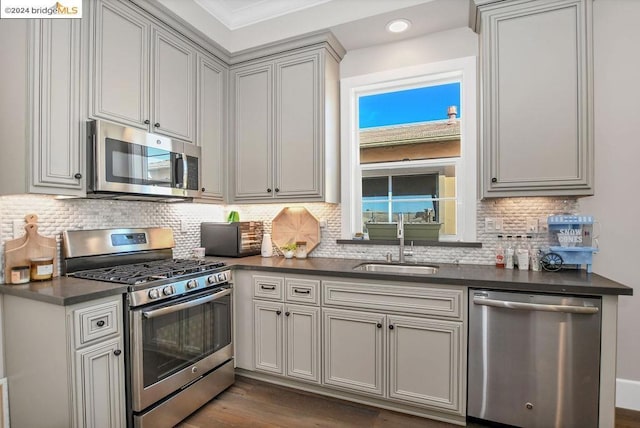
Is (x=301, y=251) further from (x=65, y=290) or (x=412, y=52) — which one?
(x=412, y=52)

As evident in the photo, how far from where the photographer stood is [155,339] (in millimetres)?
1945

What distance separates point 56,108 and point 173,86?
87cm

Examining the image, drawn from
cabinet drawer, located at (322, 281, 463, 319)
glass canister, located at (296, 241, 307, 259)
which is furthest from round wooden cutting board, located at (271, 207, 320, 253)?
cabinet drawer, located at (322, 281, 463, 319)

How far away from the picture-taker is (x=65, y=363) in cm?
159

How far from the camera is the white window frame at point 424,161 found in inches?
103

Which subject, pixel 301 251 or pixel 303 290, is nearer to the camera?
pixel 303 290

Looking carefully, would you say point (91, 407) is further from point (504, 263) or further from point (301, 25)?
point (301, 25)

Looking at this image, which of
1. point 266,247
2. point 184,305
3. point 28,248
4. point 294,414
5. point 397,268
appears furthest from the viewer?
Answer: point 266,247

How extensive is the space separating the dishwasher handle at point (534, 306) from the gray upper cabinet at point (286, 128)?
1347 millimetres

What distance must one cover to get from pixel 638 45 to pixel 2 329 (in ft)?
13.7

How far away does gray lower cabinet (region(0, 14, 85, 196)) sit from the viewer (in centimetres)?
176

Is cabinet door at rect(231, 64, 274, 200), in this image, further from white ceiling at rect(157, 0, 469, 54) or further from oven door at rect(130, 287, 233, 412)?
oven door at rect(130, 287, 233, 412)

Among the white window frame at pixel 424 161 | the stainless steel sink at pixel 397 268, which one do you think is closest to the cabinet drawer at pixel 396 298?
the stainless steel sink at pixel 397 268

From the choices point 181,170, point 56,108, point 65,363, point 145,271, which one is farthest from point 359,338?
point 56,108
